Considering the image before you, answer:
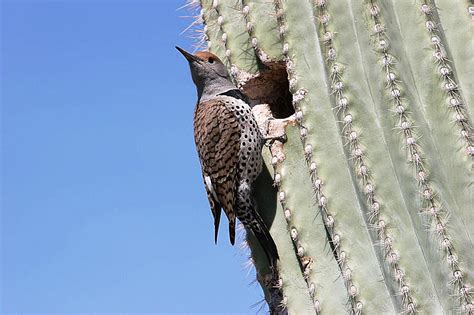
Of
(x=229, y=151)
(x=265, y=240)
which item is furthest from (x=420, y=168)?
(x=229, y=151)

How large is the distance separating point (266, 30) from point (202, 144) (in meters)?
0.64

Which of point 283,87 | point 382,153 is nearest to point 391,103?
point 382,153

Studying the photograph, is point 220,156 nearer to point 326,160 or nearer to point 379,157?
point 326,160

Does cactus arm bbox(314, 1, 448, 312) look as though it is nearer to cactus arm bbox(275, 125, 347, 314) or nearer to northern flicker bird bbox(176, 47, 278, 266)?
cactus arm bbox(275, 125, 347, 314)

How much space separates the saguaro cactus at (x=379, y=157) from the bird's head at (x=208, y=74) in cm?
51

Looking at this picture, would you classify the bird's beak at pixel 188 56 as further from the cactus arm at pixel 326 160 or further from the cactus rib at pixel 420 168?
the cactus rib at pixel 420 168

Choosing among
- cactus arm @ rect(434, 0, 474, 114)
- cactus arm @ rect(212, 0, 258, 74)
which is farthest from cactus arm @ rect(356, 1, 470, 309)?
cactus arm @ rect(212, 0, 258, 74)

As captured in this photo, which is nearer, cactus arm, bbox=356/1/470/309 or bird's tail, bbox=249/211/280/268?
cactus arm, bbox=356/1/470/309

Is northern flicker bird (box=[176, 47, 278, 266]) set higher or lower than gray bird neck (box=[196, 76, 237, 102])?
lower

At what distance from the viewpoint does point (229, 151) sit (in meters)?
3.79

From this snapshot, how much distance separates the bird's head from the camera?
391cm

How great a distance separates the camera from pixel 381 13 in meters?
3.02

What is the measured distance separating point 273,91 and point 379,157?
3.30 ft

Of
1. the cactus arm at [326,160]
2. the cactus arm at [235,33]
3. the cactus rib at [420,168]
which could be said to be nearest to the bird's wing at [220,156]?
the cactus arm at [235,33]
